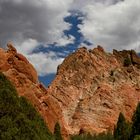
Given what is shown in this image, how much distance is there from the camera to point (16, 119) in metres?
17.1

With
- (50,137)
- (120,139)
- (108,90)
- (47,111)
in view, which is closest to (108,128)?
(108,90)

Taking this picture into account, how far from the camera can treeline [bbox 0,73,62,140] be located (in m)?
16.8

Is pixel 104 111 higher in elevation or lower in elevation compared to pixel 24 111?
higher

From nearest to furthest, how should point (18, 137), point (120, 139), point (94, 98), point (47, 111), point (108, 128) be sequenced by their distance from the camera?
point (18, 137) < point (47, 111) < point (120, 139) < point (108, 128) < point (94, 98)

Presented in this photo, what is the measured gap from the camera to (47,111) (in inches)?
2499

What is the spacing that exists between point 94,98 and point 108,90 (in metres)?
7.49

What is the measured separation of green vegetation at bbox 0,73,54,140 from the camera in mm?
16812

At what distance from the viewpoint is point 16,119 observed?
1709 centimetres

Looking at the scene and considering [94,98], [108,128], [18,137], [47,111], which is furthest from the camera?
[94,98]

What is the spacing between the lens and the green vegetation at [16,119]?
55.2 ft

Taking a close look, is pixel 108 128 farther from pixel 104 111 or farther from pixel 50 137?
pixel 50 137

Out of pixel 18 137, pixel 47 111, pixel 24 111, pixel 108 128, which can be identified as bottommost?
pixel 18 137

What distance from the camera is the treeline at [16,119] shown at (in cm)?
1681

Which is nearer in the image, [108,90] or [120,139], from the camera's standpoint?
[120,139]
